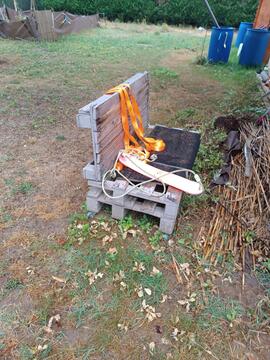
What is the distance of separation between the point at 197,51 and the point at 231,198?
851 centimetres

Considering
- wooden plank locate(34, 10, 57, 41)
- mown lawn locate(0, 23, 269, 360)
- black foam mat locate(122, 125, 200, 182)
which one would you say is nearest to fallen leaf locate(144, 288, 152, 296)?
mown lawn locate(0, 23, 269, 360)

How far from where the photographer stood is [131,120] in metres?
2.73

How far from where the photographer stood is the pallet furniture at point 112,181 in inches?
82.9

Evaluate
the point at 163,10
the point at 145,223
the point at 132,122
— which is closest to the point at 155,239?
the point at 145,223

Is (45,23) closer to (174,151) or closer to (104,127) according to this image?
(174,151)

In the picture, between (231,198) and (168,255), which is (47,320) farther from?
(231,198)

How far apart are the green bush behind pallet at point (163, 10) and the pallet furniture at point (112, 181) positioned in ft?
56.7

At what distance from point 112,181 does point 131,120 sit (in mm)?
721

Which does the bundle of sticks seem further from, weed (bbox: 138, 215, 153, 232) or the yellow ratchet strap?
the yellow ratchet strap

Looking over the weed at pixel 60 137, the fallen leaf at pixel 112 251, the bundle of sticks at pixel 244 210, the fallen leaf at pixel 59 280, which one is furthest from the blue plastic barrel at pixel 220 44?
the fallen leaf at pixel 59 280

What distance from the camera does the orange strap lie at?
2488 mm

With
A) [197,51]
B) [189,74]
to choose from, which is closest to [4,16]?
[197,51]

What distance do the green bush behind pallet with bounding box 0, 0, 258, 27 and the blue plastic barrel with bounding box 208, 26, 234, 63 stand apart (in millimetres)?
10444

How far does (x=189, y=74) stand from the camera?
7031 mm
